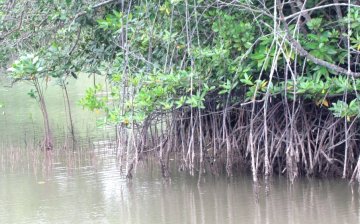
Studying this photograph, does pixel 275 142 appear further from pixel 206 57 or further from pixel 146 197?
pixel 146 197

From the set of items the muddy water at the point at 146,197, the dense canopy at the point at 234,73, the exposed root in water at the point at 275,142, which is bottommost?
the muddy water at the point at 146,197

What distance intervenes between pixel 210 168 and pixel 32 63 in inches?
88.7

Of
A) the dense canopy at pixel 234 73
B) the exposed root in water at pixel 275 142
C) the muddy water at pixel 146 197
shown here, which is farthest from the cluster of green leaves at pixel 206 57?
the muddy water at pixel 146 197

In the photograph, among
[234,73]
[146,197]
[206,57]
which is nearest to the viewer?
[206,57]

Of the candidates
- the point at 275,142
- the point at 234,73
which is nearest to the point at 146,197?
the point at 275,142

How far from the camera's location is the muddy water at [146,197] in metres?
5.75

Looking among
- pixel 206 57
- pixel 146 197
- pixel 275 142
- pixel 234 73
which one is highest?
pixel 206 57

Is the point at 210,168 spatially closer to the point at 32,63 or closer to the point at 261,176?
the point at 261,176

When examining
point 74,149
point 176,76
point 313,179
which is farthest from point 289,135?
point 74,149

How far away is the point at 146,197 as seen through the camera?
6.45 meters

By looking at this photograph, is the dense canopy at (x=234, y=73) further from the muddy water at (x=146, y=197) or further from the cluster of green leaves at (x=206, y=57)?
the muddy water at (x=146, y=197)

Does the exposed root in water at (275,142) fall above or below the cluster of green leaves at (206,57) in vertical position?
below

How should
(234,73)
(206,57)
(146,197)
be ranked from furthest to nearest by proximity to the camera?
(146,197), (234,73), (206,57)

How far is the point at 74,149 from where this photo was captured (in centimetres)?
924
